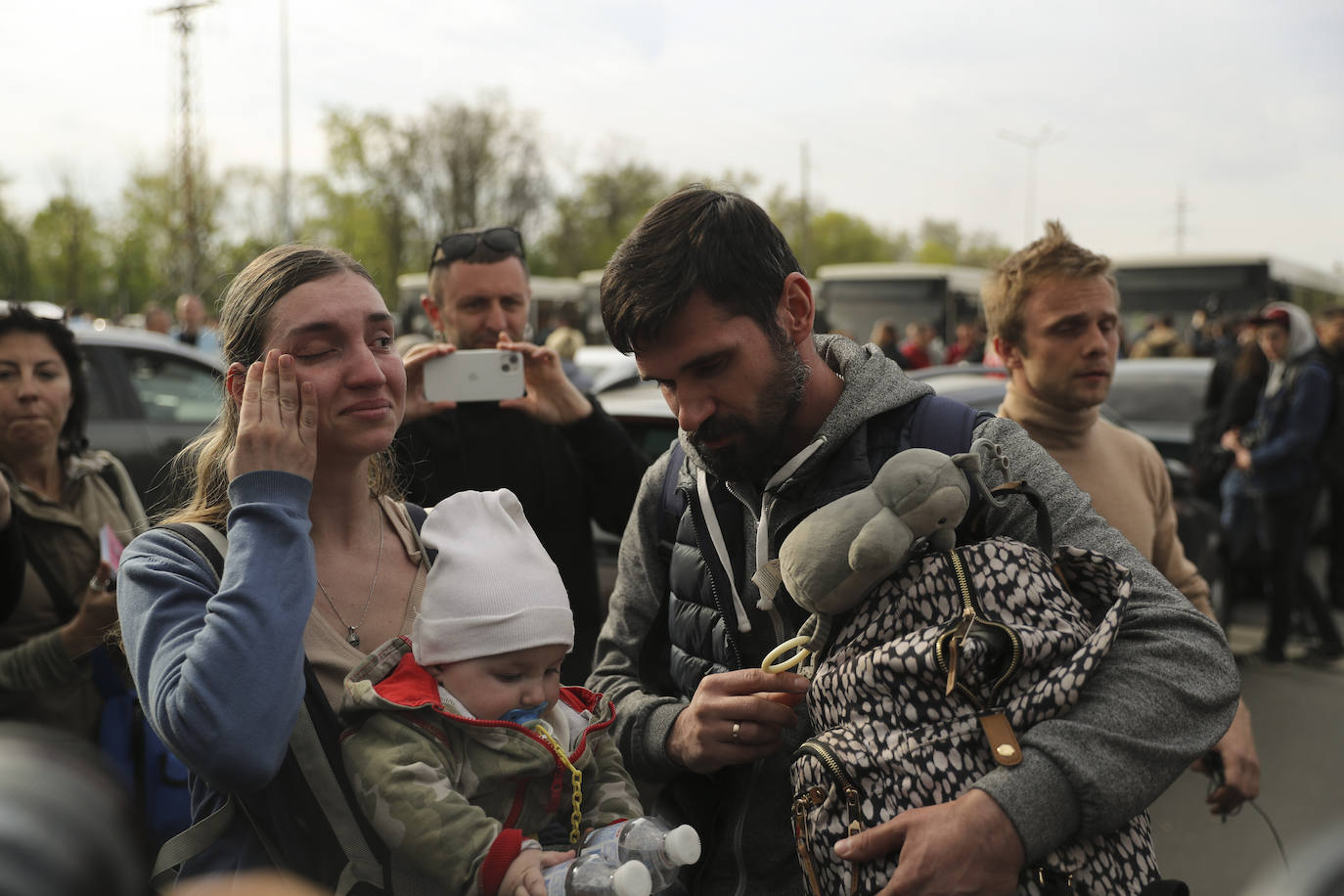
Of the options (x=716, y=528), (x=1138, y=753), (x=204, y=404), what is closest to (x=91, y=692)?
(x=716, y=528)

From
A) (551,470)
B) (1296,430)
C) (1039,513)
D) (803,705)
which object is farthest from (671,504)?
(1296,430)

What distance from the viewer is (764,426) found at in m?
1.99

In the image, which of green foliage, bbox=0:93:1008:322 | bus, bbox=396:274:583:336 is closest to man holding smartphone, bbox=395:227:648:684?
bus, bbox=396:274:583:336

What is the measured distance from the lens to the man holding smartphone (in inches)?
131

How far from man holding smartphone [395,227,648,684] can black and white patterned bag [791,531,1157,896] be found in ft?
5.28

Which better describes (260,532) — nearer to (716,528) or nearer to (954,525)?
(716,528)

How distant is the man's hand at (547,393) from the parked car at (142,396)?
16.6 ft

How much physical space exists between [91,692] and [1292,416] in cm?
697

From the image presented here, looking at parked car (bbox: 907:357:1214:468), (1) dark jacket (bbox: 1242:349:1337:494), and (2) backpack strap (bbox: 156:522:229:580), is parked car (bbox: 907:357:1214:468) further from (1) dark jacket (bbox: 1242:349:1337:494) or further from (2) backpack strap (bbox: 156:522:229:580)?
(2) backpack strap (bbox: 156:522:229:580)

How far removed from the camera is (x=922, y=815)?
5.28 ft

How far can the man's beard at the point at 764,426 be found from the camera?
1.99m

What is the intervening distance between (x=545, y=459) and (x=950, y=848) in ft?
6.77

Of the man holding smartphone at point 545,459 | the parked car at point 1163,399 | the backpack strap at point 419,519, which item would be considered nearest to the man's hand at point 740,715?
the backpack strap at point 419,519

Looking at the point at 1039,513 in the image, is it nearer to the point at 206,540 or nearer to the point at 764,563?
the point at 764,563
